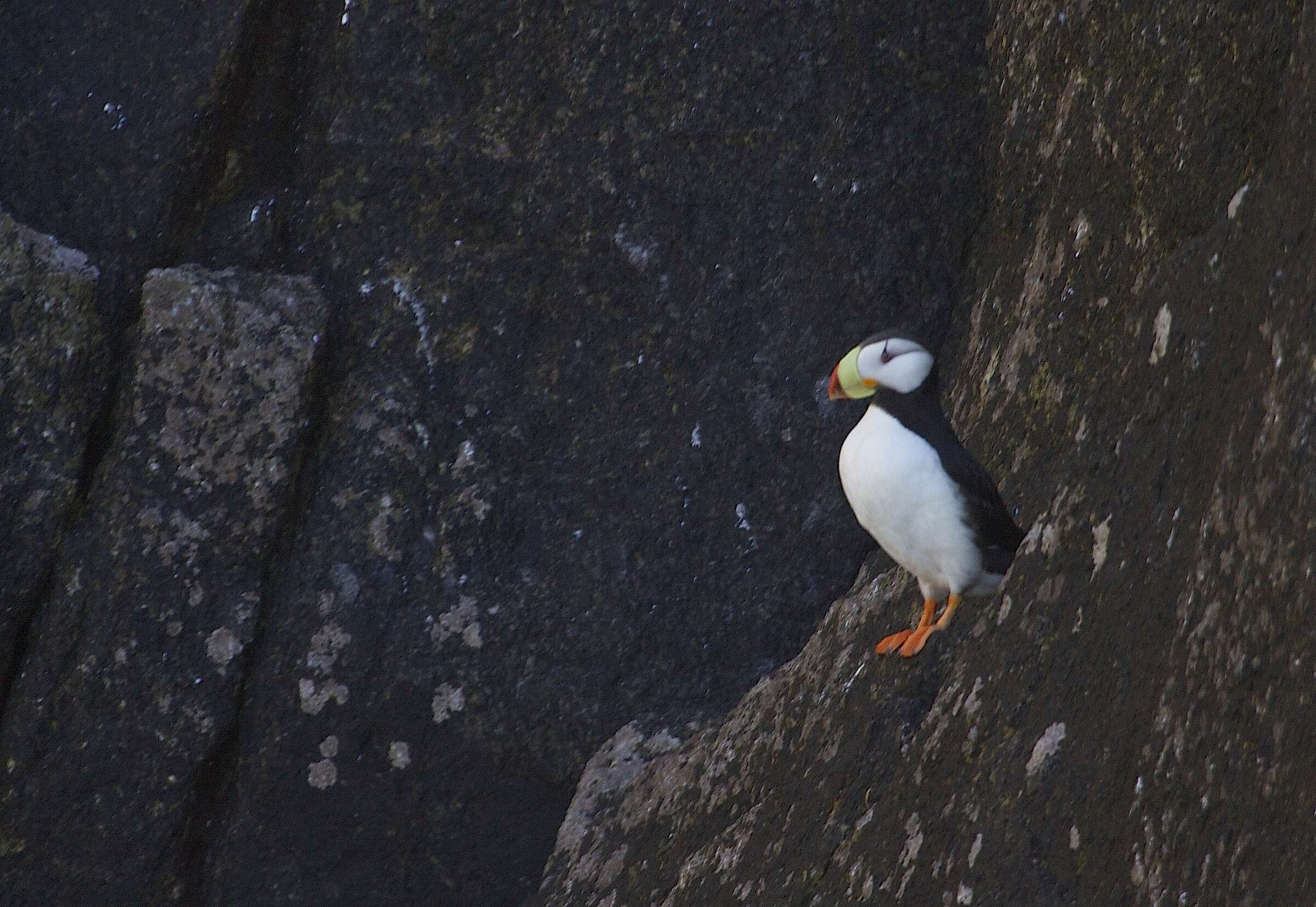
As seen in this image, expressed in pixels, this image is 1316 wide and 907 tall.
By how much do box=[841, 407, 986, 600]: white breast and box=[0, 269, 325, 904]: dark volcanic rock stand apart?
7.90 feet

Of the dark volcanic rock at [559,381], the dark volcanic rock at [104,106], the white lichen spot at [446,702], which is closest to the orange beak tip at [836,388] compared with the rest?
the dark volcanic rock at [559,381]

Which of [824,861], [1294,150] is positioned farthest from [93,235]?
[1294,150]

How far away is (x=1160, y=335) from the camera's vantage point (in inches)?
121

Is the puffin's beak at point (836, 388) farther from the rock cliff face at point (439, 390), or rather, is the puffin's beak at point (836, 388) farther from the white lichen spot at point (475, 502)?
the white lichen spot at point (475, 502)

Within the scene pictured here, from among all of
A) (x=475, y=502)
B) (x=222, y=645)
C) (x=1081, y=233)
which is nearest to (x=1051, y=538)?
(x=1081, y=233)

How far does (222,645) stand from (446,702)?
2.69 ft

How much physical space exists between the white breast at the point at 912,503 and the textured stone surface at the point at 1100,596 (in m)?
0.16

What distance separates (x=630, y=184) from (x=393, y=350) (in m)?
1.05

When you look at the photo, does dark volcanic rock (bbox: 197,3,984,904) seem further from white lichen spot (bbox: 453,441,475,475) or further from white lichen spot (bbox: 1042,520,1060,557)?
white lichen spot (bbox: 1042,520,1060,557)

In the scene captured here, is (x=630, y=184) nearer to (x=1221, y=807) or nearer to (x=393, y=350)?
(x=393, y=350)

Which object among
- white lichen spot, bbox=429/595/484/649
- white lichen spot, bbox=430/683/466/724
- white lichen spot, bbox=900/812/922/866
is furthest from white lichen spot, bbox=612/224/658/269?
white lichen spot, bbox=900/812/922/866

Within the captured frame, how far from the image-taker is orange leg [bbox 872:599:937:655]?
3680mm

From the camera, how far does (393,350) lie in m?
5.30

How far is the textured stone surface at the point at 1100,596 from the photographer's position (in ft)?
7.87
